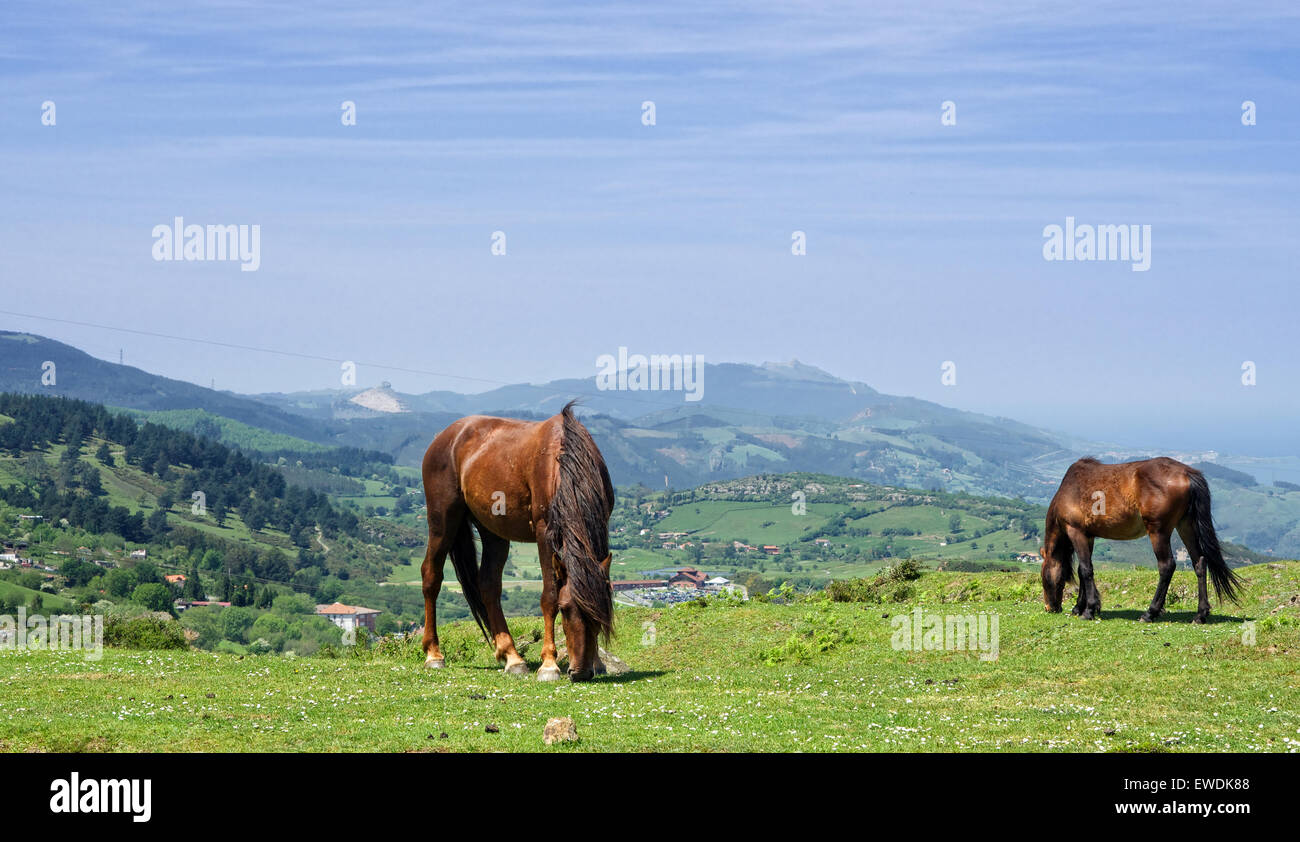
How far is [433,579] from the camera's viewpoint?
74.1 ft

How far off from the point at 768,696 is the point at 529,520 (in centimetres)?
533

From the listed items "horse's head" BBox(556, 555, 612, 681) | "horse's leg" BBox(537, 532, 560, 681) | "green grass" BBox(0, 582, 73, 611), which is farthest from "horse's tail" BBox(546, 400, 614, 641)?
"green grass" BBox(0, 582, 73, 611)

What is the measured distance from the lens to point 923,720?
14.4 metres

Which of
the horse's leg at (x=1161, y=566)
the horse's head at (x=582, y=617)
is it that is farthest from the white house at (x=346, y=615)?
the horse's head at (x=582, y=617)

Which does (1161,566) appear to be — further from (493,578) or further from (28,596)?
(28,596)

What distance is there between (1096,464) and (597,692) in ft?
49.3

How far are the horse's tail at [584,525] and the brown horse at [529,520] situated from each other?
0.05 ft

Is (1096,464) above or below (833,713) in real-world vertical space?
above

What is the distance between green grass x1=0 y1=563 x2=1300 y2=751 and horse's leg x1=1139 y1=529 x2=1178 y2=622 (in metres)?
0.64
